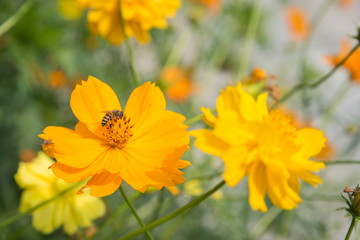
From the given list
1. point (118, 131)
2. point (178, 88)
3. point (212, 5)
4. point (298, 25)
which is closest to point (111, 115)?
point (118, 131)

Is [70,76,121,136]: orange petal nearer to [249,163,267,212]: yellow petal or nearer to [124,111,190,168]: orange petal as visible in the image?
[124,111,190,168]: orange petal

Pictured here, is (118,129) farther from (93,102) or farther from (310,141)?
(310,141)

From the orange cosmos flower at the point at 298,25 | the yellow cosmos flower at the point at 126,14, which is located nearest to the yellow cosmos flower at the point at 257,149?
the yellow cosmos flower at the point at 126,14

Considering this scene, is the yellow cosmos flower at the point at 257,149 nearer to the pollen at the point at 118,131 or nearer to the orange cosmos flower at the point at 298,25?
the pollen at the point at 118,131

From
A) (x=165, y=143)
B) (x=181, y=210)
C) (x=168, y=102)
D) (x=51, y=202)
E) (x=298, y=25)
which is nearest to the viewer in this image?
(x=181, y=210)

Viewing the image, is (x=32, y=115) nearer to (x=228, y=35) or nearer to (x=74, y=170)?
(x=228, y=35)

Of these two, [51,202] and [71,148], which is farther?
[51,202]

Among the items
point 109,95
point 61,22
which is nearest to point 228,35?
point 61,22
